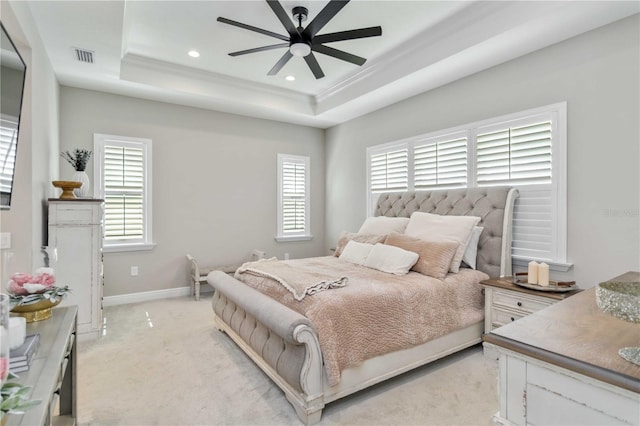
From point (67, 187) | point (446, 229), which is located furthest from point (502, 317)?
point (67, 187)

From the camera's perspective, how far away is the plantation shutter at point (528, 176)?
9.91 ft

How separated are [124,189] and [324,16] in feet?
11.4

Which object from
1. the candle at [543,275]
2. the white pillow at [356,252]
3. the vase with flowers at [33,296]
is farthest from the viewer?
the white pillow at [356,252]

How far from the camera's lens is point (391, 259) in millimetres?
3025

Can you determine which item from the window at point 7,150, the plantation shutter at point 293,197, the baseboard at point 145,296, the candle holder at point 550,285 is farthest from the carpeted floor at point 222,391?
the plantation shutter at point 293,197

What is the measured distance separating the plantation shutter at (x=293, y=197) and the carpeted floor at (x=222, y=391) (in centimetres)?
279

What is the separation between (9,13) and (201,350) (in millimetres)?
2808

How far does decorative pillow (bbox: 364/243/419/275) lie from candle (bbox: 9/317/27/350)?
7.98 ft

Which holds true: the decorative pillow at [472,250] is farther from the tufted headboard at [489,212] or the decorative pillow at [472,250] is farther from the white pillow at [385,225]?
the white pillow at [385,225]

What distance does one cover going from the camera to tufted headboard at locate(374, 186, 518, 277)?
314 cm

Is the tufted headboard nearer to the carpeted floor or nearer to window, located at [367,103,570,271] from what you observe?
window, located at [367,103,570,271]

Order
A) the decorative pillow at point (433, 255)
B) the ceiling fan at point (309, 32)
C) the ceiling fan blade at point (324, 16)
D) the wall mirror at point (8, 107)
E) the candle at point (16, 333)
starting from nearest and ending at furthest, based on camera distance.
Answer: the candle at point (16, 333) < the wall mirror at point (8, 107) < the ceiling fan blade at point (324, 16) < the ceiling fan at point (309, 32) < the decorative pillow at point (433, 255)

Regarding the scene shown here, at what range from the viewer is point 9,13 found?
2072 mm

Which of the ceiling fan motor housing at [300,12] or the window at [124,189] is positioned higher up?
the ceiling fan motor housing at [300,12]
